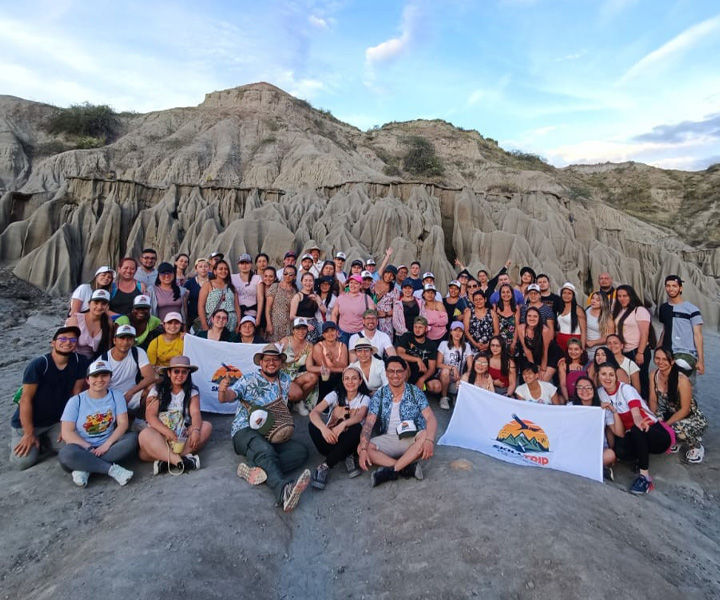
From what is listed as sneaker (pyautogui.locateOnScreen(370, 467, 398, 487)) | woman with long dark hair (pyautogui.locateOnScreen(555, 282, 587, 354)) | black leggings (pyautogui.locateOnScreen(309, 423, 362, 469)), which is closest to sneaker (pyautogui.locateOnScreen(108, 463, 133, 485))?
black leggings (pyautogui.locateOnScreen(309, 423, 362, 469))

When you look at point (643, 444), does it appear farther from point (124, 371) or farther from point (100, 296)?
point (100, 296)

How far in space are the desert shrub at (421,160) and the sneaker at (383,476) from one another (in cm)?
3762

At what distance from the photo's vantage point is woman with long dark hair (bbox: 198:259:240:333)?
651cm

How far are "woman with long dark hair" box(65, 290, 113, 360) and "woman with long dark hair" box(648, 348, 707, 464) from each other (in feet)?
23.7

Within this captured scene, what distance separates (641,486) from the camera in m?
4.57

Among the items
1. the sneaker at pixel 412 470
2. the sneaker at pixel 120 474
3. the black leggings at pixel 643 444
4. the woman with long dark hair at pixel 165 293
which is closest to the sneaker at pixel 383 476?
the sneaker at pixel 412 470

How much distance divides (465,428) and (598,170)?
2593 inches

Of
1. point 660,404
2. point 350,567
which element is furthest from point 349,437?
Answer: point 660,404

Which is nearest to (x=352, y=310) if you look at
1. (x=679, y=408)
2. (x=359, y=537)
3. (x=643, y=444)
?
(x=359, y=537)

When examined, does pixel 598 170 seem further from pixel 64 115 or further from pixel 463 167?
pixel 64 115

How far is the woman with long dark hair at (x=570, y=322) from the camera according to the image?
6375 millimetres

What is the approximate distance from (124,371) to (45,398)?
774 mm

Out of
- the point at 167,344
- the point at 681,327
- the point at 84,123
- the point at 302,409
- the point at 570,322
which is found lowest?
the point at 302,409

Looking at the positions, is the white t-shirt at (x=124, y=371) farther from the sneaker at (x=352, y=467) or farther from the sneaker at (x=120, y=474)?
the sneaker at (x=352, y=467)
